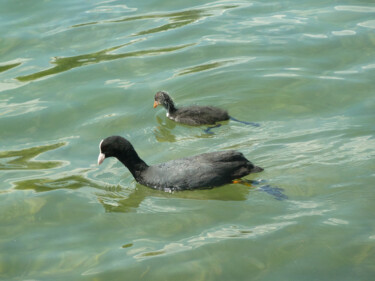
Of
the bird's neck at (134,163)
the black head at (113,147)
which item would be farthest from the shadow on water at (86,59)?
the bird's neck at (134,163)

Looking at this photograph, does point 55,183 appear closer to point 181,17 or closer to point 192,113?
point 192,113

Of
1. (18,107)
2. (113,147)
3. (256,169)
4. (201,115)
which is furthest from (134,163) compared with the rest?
(18,107)

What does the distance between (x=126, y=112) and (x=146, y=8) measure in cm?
478

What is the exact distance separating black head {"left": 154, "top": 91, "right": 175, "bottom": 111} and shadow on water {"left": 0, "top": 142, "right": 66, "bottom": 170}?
1613 millimetres

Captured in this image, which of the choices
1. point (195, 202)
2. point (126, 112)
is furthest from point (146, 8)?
point (195, 202)

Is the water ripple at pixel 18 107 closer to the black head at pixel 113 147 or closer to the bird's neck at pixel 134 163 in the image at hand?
the black head at pixel 113 147

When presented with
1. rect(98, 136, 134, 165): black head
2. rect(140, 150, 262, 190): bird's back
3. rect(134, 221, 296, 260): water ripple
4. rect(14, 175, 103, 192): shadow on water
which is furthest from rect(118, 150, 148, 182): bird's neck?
rect(134, 221, 296, 260): water ripple

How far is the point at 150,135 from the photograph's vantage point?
9.45 meters

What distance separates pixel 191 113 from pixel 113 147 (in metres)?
2.04

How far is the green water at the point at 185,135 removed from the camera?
6297 mm

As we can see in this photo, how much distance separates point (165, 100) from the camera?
978cm

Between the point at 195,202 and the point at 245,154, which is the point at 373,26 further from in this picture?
the point at 195,202

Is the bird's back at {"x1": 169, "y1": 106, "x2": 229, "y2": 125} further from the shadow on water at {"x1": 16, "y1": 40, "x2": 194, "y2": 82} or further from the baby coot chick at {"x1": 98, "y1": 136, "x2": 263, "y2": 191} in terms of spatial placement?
the shadow on water at {"x1": 16, "y1": 40, "x2": 194, "y2": 82}

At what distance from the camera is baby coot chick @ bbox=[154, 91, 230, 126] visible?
9.44 meters
